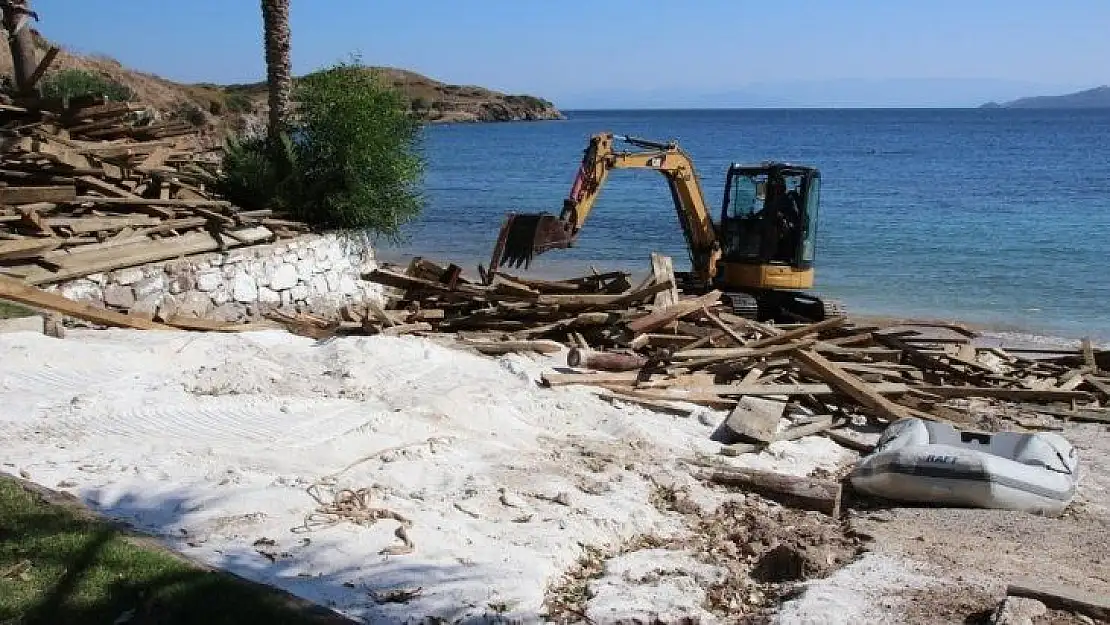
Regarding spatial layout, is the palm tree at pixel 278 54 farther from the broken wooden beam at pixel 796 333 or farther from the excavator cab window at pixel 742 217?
the broken wooden beam at pixel 796 333

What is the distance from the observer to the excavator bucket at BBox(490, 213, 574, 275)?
1362 centimetres

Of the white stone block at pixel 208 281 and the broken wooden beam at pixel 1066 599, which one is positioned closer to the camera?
the broken wooden beam at pixel 1066 599

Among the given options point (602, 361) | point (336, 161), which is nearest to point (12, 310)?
point (602, 361)

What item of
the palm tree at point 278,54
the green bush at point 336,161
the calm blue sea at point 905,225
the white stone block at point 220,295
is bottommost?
the calm blue sea at point 905,225

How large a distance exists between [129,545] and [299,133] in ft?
37.4

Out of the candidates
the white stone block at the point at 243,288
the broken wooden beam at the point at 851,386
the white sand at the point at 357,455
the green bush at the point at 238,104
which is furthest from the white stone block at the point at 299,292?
the green bush at the point at 238,104

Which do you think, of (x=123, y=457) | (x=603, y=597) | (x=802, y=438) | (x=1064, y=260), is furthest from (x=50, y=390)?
(x=1064, y=260)

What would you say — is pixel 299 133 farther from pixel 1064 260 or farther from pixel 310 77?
pixel 1064 260

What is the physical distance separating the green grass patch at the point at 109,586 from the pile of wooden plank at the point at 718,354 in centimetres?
551

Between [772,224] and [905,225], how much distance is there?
70.8 feet

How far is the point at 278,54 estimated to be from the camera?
17.7m

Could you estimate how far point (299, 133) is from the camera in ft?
53.6

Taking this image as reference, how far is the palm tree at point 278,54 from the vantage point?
17375 mm

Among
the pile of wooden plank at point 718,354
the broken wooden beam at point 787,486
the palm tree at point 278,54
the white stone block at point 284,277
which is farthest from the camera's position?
the palm tree at point 278,54
